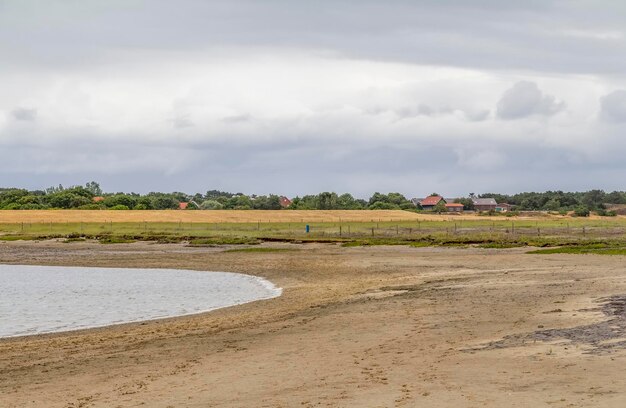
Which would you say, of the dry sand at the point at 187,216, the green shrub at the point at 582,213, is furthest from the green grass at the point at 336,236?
the green shrub at the point at 582,213

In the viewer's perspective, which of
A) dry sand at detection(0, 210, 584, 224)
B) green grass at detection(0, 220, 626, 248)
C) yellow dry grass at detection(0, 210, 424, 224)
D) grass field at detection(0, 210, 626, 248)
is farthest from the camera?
yellow dry grass at detection(0, 210, 424, 224)

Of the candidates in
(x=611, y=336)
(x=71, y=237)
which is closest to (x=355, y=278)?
(x=611, y=336)

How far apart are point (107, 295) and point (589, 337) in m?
24.6

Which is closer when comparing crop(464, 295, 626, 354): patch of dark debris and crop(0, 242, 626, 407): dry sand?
crop(0, 242, 626, 407): dry sand

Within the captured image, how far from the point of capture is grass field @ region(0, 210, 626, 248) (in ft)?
265

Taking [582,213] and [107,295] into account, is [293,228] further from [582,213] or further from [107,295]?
[582,213]

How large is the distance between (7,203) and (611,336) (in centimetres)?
16158

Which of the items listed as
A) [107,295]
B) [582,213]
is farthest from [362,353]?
[582,213]

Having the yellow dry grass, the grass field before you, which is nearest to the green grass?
the grass field

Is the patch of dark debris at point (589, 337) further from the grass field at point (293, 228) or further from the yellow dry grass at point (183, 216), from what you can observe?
the yellow dry grass at point (183, 216)

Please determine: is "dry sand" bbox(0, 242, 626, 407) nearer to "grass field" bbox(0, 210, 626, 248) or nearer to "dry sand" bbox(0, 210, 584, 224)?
"grass field" bbox(0, 210, 626, 248)

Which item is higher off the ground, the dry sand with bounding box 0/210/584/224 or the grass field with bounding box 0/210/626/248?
the dry sand with bounding box 0/210/584/224

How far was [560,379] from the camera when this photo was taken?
14.0m

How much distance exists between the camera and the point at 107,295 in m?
37.4
